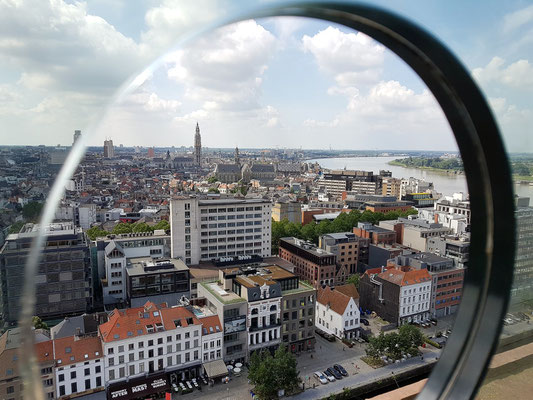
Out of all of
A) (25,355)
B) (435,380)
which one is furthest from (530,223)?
(25,355)

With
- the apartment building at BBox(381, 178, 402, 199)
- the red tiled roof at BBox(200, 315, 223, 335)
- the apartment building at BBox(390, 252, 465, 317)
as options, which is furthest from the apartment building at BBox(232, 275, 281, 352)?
the apartment building at BBox(381, 178, 402, 199)

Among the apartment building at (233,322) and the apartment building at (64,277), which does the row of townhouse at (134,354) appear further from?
the apartment building at (64,277)

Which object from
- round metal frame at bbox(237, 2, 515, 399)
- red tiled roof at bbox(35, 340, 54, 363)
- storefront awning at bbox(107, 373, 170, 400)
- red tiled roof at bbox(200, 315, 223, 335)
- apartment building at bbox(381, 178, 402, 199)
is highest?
round metal frame at bbox(237, 2, 515, 399)

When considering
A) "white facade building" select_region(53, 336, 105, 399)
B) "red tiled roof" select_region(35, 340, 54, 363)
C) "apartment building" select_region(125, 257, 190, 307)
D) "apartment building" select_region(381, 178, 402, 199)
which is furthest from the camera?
"apartment building" select_region(381, 178, 402, 199)

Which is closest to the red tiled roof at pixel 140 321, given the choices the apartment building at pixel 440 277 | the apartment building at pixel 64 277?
the apartment building at pixel 64 277

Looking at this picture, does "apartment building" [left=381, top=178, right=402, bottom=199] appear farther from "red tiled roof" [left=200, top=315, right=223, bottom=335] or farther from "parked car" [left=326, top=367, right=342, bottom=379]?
"red tiled roof" [left=200, top=315, right=223, bottom=335]

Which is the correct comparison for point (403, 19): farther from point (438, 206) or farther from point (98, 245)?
point (438, 206)

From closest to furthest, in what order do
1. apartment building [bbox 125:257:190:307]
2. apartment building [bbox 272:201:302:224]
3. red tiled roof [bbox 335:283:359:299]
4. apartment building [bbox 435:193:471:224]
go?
1. apartment building [bbox 125:257:190:307]
2. red tiled roof [bbox 335:283:359:299]
3. apartment building [bbox 435:193:471:224]
4. apartment building [bbox 272:201:302:224]
